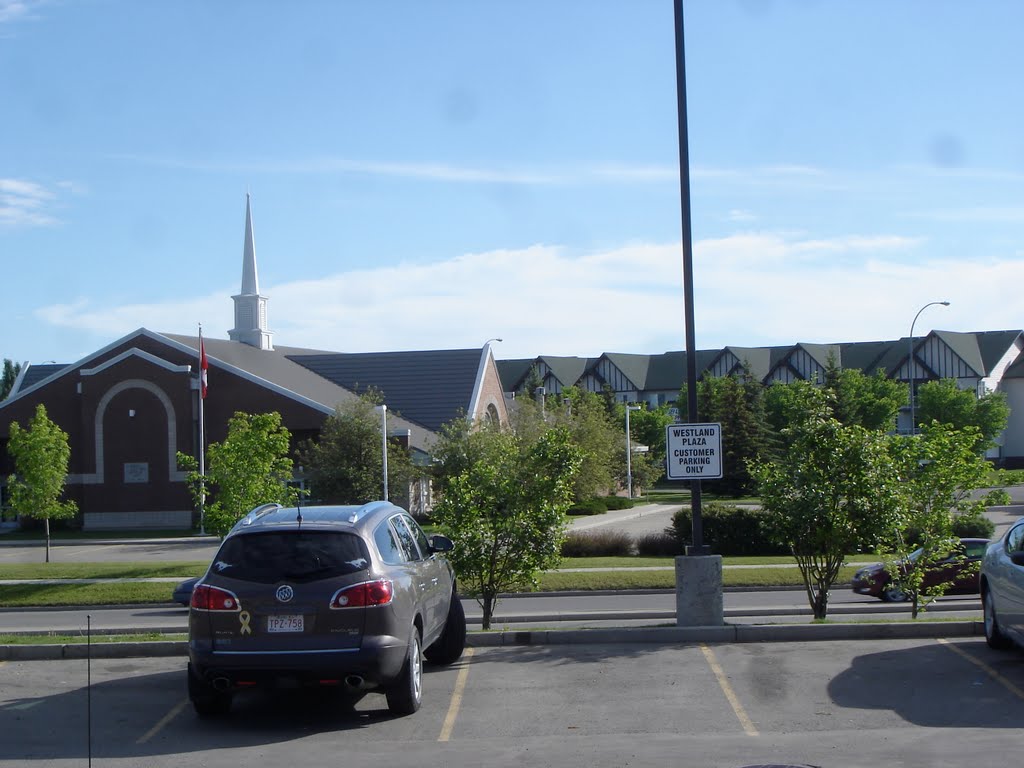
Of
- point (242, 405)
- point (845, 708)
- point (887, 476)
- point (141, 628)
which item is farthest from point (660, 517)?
point (845, 708)

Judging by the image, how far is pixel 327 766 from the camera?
7.35m

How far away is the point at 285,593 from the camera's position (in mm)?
8172

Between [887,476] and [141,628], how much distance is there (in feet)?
41.9

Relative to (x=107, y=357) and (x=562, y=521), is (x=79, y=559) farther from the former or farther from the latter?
(x=562, y=521)

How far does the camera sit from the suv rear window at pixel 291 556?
27.1ft

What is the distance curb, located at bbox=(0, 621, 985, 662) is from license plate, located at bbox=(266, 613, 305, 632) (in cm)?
352

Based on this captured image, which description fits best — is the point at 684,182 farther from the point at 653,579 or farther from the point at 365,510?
the point at 653,579

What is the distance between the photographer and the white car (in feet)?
32.4

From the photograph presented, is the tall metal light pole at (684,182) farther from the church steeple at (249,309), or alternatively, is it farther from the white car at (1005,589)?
the church steeple at (249,309)

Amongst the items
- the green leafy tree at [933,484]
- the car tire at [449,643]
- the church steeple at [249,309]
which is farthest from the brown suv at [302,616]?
the church steeple at [249,309]

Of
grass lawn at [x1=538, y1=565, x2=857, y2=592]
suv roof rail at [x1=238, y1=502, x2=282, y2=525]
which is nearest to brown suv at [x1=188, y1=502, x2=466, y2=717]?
suv roof rail at [x1=238, y1=502, x2=282, y2=525]

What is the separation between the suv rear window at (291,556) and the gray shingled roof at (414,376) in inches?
1740

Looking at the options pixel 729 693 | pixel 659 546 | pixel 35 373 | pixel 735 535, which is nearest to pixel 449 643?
pixel 729 693

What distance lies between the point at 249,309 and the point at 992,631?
51347mm
